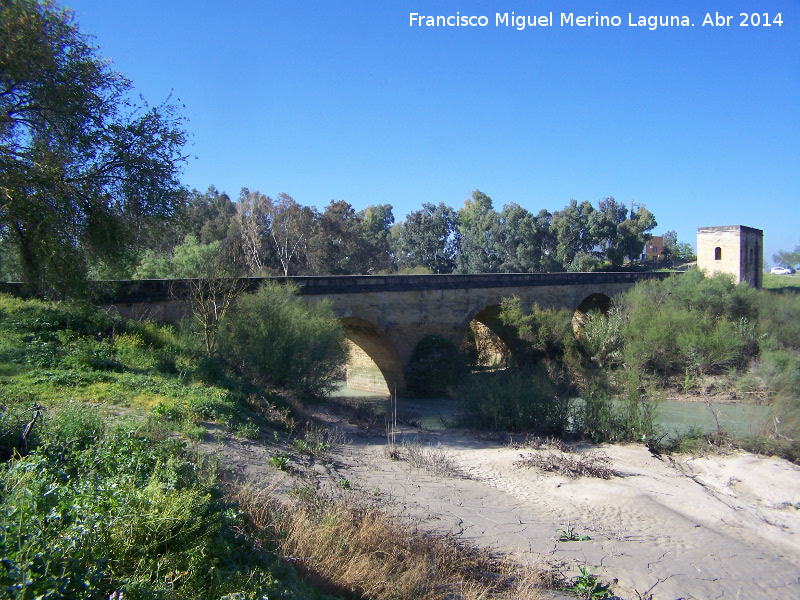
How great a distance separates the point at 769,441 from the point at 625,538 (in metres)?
6.45

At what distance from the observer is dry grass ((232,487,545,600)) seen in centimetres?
362

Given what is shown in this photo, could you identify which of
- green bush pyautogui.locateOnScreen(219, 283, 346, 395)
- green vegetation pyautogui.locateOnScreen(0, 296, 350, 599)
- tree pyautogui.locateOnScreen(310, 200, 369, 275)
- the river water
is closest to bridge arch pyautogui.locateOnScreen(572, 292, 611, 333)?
the river water

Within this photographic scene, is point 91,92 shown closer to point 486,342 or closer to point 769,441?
point 769,441

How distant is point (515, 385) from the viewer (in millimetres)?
12680

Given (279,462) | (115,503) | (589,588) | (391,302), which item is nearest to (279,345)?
(279,462)

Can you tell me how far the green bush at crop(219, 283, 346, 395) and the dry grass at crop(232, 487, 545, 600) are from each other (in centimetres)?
699

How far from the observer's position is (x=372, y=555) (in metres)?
4.00

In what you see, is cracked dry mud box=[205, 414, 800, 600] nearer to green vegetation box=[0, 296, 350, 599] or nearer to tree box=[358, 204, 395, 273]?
green vegetation box=[0, 296, 350, 599]

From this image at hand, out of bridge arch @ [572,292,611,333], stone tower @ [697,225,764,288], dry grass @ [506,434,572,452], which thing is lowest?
dry grass @ [506,434,572,452]

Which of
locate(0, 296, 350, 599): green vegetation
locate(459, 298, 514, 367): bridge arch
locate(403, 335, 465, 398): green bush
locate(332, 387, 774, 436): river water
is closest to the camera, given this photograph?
locate(0, 296, 350, 599): green vegetation

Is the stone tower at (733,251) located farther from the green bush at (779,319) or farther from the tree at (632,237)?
the tree at (632,237)

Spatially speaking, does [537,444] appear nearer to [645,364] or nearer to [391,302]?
[391,302]

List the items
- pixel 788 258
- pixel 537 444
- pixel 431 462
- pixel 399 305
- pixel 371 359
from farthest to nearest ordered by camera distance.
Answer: pixel 788 258
pixel 371 359
pixel 399 305
pixel 537 444
pixel 431 462

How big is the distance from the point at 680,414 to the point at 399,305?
903cm
